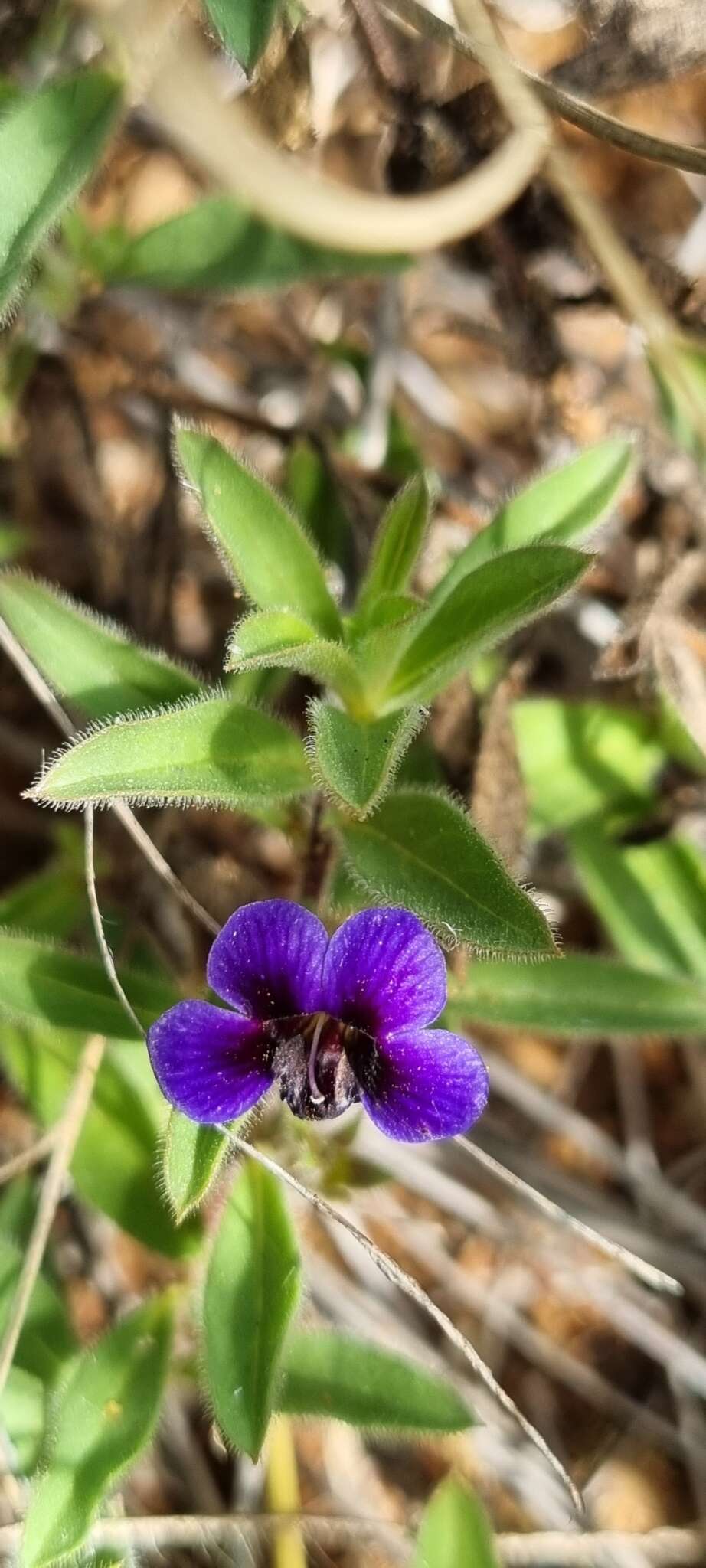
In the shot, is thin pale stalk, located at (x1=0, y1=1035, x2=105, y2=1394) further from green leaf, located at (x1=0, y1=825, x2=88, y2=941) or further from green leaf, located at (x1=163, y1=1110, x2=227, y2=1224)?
green leaf, located at (x1=163, y1=1110, x2=227, y2=1224)

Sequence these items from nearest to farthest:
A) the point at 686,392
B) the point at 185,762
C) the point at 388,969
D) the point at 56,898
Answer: the point at 388,969 < the point at 185,762 < the point at 686,392 < the point at 56,898

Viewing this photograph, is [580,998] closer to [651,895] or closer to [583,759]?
[651,895]

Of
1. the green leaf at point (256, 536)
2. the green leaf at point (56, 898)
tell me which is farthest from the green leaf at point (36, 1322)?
the green leaf at point (256, 536)

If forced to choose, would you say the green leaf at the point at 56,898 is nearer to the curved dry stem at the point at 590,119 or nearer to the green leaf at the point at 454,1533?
the green leaf at the point at 454,1533

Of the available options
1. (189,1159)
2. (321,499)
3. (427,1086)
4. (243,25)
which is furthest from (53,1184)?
(243,25)

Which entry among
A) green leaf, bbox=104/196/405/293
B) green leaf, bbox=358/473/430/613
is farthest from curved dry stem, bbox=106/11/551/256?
green leaf, bbox=358/473/430/613

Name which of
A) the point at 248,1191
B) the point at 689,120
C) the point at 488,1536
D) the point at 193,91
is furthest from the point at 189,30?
the point at 488,1536

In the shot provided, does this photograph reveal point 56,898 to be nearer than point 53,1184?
No
